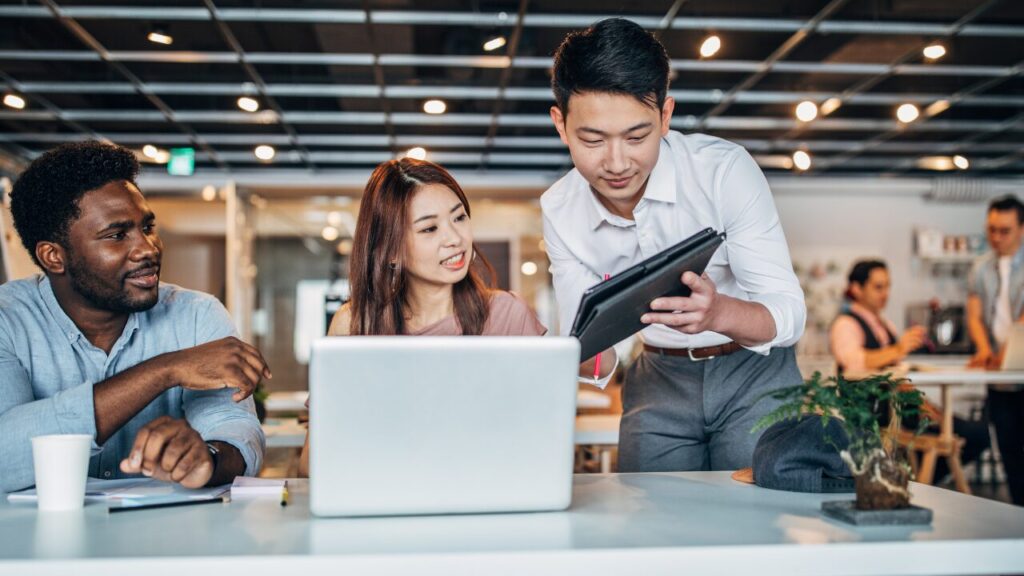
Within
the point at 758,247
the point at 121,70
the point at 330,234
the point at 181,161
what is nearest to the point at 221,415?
the point at 758,247

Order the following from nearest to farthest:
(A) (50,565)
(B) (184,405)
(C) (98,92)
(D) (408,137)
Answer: (A) (50,565) → (B) (184,405) → (C) (98,92) → (D) (408,137)

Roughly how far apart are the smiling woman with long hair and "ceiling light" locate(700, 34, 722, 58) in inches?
172

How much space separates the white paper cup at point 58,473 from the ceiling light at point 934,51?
Result: 6.41 meters

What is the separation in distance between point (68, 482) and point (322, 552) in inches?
21.6

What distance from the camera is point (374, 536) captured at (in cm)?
113

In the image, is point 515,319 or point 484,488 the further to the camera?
point 515,319

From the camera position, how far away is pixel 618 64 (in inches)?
71.4

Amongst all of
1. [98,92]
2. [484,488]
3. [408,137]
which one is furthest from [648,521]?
[408,137]

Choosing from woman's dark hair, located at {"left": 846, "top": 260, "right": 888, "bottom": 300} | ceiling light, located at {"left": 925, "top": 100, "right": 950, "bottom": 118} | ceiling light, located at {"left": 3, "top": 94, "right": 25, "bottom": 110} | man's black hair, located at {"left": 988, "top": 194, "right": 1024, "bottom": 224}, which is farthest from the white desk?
ceiling light, located at {"left": 925, "top": 100, "right": 950, "bottom": 118}

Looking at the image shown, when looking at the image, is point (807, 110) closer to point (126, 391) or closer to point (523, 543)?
point (126, 391)

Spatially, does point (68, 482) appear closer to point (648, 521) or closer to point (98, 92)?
point (648, 521)

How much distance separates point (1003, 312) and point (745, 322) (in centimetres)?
471

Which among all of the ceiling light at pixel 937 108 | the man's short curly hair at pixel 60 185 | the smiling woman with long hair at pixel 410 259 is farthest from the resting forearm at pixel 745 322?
the ceiling light at pixel 937 108

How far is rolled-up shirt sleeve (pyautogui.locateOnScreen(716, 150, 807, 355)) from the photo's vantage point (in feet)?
6.13
